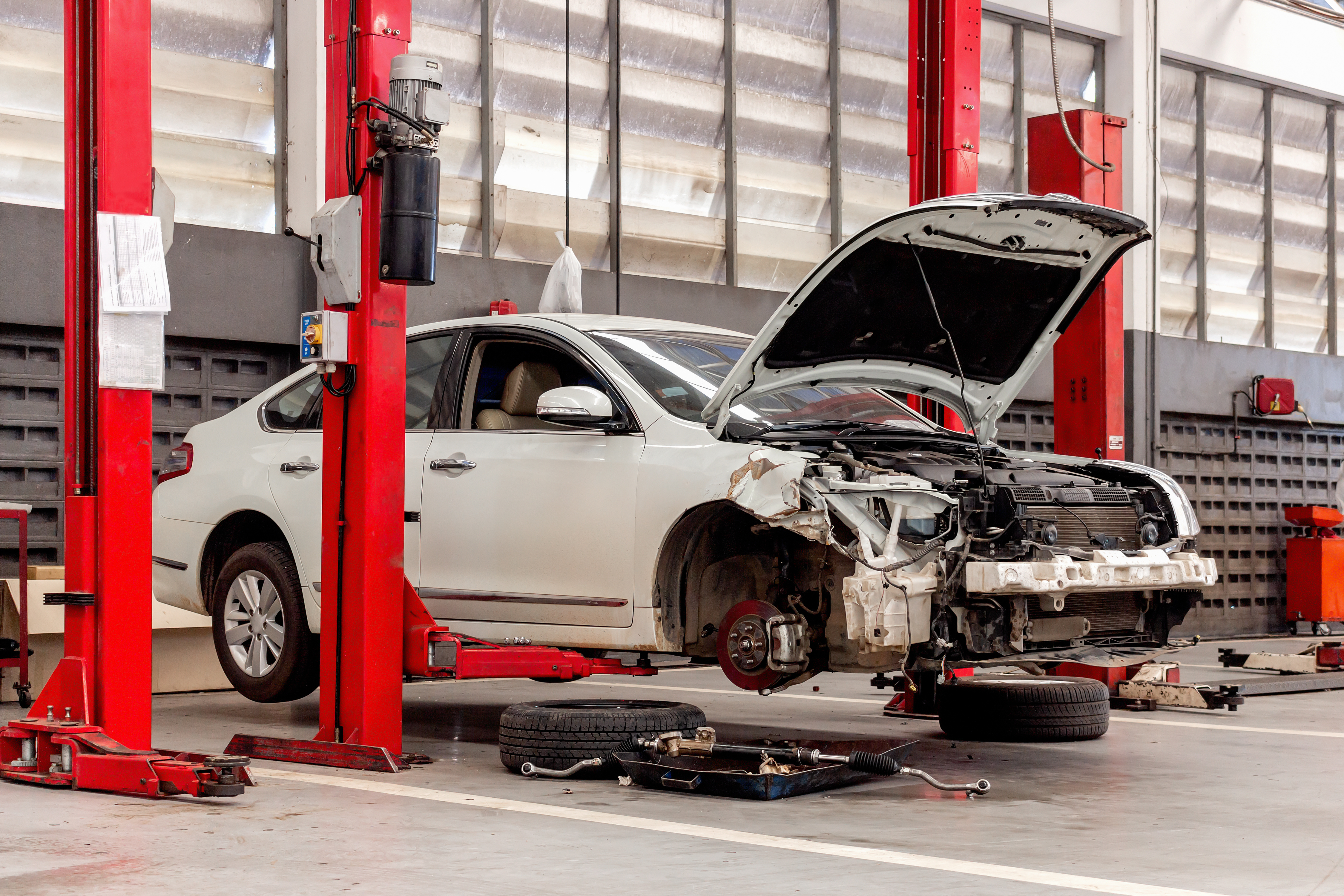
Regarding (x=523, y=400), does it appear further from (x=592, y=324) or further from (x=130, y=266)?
(x=130, y=266)

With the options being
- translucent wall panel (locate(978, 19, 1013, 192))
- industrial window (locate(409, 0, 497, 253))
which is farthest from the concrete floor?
translucent wall panel (locate(978, 19, 1013, 192))

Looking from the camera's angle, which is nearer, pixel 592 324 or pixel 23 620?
pixel 592 324

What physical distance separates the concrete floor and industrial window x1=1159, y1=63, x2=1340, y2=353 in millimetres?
10359

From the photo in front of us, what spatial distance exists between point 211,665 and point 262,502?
2495 millimetres

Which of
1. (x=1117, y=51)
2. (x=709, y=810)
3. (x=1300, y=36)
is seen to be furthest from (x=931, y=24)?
(x=1300, y=36)

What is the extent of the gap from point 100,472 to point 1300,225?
15477mm

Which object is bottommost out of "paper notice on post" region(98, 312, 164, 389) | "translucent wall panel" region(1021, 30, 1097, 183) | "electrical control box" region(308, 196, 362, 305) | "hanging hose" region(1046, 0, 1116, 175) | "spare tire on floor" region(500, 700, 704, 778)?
"spare tire on floor" region(500, 700, 704, 778)

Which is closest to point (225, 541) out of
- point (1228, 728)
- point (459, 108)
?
point (459, 108)

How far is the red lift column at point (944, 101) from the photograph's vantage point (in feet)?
Result: 27.1

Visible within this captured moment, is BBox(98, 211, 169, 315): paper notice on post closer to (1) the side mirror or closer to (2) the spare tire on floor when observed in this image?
(1) the side mirror

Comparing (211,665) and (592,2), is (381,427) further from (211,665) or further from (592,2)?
(592,2)

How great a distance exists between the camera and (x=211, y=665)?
29.6ft

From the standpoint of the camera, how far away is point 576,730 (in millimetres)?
5578

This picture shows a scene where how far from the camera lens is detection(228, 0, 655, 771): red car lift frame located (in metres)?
5.81
